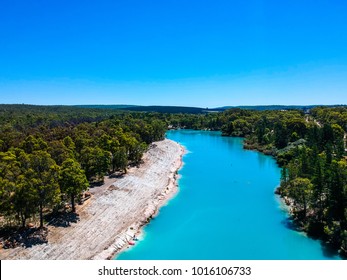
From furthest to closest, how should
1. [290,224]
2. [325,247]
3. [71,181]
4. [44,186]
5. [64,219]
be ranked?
[290,224] < [71,181] < [64,219] < [325,247] < [44,186]

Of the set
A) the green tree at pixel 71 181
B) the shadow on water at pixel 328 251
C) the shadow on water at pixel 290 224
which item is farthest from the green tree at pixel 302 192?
the green tree at pixel 71 181

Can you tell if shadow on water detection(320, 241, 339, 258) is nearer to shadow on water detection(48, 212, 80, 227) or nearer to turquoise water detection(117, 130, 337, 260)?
turquoise water detection(117, 130, 337, 260)

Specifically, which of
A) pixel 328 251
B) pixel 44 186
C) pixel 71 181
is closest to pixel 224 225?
pixel 328 251

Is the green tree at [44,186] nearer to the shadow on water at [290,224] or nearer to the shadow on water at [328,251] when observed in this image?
the shadow on water at [290,224]

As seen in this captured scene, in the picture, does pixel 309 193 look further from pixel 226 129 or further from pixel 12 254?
pixel 226 129

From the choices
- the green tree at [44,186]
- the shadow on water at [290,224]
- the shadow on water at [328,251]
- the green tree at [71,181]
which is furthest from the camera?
the shadow on water at [290,224]

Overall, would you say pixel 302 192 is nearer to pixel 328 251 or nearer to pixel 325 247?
pixel 325 247

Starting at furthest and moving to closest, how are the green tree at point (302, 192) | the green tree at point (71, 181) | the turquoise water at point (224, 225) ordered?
1. the green tree at point (302, 192)
2. the green tree at point (71, 181)
3. the turquoise water at point (224, 225)
